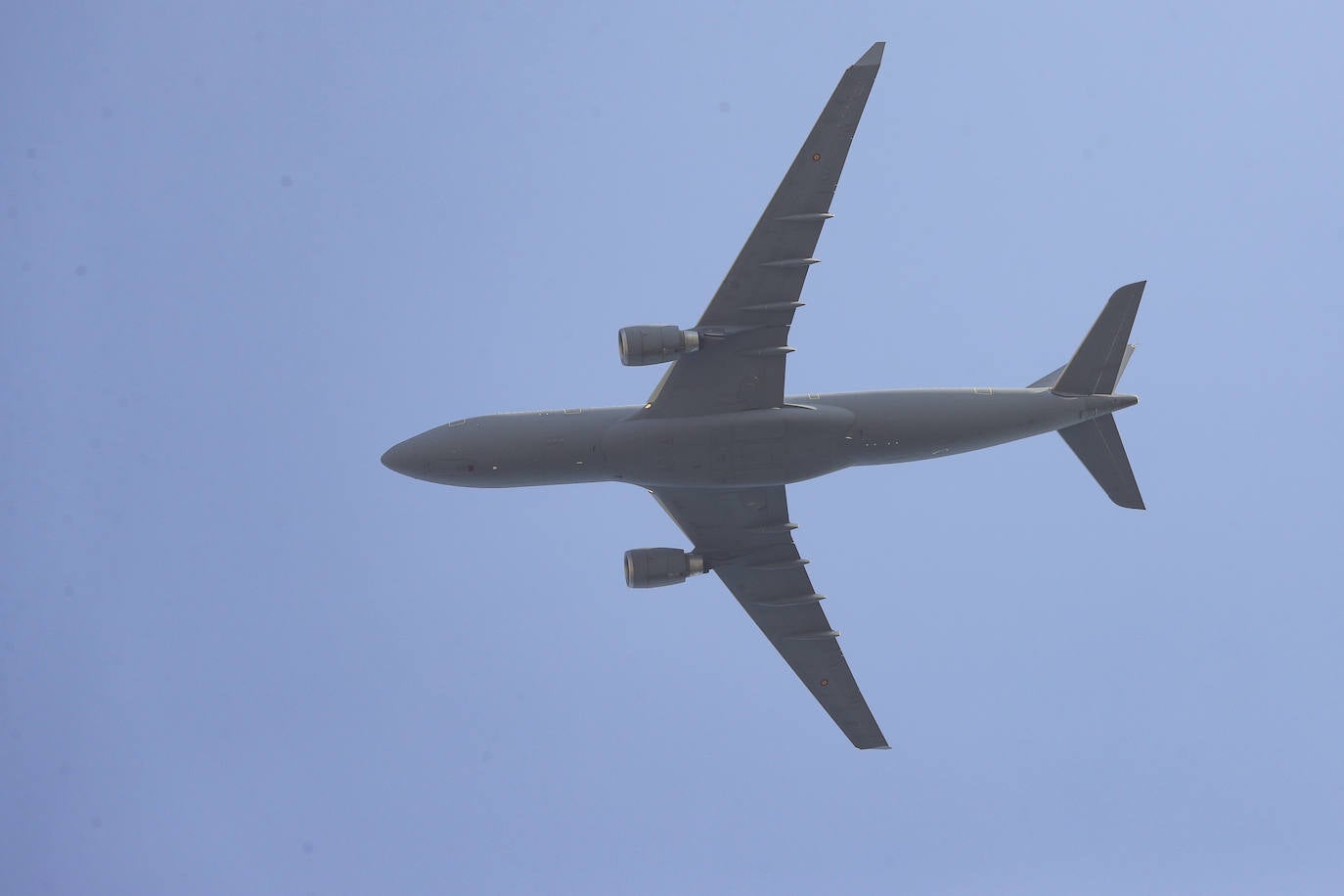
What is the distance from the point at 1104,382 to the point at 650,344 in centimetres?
1588

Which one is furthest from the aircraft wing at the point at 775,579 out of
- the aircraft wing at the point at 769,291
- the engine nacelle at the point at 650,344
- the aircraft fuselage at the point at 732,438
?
the engine nacelle at the point at 650,344

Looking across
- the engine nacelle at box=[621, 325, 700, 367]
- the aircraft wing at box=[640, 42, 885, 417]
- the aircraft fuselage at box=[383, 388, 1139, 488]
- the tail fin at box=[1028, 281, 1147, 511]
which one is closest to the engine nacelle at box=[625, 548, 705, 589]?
the aircraft fuselage at box=[383, 388, 1139, 488]

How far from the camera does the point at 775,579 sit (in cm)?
4584

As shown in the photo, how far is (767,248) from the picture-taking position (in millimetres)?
38375

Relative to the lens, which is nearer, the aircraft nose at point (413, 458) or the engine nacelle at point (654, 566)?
the aircraft nose at point (413, 458)

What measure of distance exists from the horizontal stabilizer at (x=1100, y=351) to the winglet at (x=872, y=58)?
39.5ft

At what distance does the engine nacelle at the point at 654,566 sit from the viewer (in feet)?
141

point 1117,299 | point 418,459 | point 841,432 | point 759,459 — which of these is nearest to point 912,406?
point 841,432

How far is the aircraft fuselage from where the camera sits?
39.7 m

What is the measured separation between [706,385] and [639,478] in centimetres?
388

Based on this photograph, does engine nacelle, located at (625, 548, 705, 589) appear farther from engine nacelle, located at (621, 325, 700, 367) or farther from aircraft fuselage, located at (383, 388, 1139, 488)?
engine nacelle, located at (621, 325, 700, 367)

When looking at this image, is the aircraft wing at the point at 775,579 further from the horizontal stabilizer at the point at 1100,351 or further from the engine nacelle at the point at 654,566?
the horizontal stabilizer at the point at 1100,351

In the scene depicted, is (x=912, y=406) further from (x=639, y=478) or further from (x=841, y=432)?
(x=639, y=478)

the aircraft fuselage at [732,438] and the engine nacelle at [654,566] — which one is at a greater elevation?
the aircraft fuselage at [732,438]
